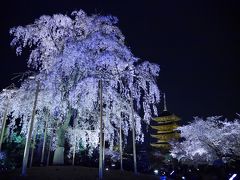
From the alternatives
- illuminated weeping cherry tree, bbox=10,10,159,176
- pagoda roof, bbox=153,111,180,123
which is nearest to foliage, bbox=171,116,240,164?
illuminated weeping cherry tree, bbox=10,10,159,176

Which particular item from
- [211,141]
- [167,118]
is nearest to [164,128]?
[167,118]

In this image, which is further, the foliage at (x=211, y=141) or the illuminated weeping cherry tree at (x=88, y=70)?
the foliage at (x=211, y=141)

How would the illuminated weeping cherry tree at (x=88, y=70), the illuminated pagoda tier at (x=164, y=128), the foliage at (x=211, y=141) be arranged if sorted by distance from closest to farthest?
the illuminated weeping cherry tree at (x=88, y=70) < the foliage at (x=211, y=141) < the illuminated pagoda tier at (x=164, y=128)

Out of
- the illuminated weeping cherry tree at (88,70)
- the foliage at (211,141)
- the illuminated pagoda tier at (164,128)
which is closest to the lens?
the illuminated weeping cherry tree at (88,70)

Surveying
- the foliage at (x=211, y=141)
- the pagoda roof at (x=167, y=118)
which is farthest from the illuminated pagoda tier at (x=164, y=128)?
the foliage at (x=211, y=141)

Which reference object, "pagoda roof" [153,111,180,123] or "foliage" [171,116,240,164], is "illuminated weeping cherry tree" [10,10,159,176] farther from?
"pagoda roof" [153,111,180,123]

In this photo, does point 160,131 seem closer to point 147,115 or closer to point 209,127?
point 209,127

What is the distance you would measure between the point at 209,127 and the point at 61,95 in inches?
809

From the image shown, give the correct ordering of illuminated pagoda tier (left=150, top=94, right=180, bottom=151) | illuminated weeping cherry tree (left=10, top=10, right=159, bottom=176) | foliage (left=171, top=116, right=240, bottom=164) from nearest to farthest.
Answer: illuminated weeping cherry tree (left=10, top=10, right=159, bottom=176) → foliage (left=171, top=116, right=240, bottom=164) → illuminated pagoda tier (left=150, top=94, right=180, bottom=151)

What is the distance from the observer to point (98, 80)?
48.4 ft

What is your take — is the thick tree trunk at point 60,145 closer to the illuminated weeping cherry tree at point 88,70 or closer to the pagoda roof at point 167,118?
the illuminated weeping cherry tree at point 88,70

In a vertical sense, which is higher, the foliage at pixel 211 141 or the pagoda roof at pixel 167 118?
the pagoda roof at pixel 167 118

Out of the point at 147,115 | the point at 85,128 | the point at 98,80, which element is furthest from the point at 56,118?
the point at 147,115

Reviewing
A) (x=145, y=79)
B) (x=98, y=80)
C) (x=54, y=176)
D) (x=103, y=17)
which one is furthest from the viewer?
(x=103, y=17)
